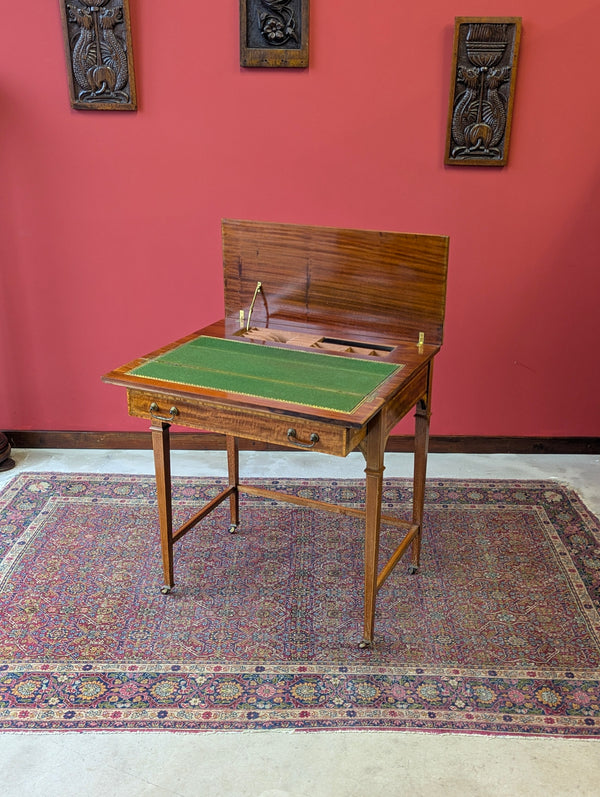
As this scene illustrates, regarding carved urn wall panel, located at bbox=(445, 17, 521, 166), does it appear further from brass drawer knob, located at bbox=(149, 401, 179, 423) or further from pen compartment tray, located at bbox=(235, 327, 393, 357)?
brass drawer knob, located at bbox=(149, 401, 179, 423)

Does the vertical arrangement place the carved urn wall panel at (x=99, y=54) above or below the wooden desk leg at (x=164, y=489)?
above

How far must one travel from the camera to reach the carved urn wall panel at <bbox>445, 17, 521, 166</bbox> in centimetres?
363

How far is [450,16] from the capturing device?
366 cm

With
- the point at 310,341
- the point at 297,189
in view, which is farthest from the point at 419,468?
the point at 297,189

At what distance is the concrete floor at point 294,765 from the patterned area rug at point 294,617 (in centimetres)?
6

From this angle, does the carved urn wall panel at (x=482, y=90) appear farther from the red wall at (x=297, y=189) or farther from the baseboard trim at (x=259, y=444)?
the baseboard trim at (x=259, y=444)

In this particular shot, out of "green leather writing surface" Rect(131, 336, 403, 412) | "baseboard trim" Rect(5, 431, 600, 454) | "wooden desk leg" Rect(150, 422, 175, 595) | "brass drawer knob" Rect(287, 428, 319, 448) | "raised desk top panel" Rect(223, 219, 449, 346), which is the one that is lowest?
"baseboard trim" Rect(5, 431, 600, 454)

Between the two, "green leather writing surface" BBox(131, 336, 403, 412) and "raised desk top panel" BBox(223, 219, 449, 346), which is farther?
"raised desk top panel" BBox(223, 219, 449, 346)

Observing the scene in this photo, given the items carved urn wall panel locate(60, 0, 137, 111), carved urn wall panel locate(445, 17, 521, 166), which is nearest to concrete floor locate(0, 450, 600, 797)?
carved urn wall panel locate(445, 17, 521, 166)

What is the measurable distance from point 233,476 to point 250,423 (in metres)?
1.00

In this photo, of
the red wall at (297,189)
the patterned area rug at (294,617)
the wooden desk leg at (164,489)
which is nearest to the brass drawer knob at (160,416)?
the wooden desk leg at (164,489)

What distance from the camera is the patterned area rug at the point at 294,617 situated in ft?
8.37

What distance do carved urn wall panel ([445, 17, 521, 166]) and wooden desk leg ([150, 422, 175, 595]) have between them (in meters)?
2.09

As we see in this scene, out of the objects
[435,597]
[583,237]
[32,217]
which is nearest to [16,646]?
[435,597]
